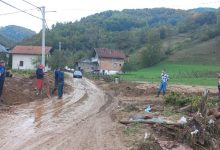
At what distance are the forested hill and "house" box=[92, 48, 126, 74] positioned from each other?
12028mm

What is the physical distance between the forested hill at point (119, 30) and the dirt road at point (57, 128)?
9521 cm

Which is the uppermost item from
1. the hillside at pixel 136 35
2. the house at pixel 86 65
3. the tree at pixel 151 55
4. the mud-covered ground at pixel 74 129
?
the hillside at pixel 136 35

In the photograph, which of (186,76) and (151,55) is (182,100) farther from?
(151,55)

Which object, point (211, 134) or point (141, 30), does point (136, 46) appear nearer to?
point (141, 30)

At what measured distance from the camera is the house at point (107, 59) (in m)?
103

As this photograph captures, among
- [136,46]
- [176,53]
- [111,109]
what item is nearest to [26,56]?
[176,53]

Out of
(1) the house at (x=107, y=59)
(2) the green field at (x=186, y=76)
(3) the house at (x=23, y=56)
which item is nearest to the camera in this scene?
(2) the green field at (x=186, y=76)

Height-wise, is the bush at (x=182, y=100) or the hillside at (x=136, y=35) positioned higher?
the hillside at (x=136, y=35)

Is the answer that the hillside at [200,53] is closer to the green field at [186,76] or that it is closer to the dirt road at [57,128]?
the green field at [186,76]

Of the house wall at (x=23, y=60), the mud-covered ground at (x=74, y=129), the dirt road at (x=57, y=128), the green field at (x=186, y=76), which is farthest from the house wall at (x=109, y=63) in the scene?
the dirt road at (x=57, y=128)

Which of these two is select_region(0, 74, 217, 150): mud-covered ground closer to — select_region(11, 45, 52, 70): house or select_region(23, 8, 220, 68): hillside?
select_region(11, 45, 52, 70): house

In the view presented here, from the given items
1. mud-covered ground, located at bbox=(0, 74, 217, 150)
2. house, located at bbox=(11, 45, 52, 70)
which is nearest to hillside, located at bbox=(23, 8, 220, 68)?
house, located at bbox=(11, 45, 52, 70)

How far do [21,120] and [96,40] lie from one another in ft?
391

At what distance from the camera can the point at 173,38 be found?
132 m
